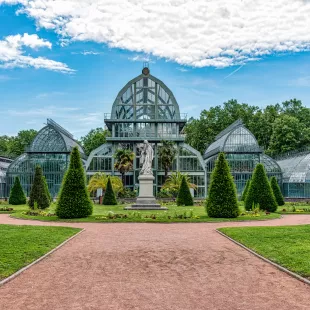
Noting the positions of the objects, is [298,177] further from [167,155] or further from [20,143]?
[20,143]

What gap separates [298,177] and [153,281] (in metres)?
46.3

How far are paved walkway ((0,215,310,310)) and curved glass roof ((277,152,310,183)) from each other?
39.9 metres

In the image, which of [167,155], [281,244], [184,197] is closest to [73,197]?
[281,244]

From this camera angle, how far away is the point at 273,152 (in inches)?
2793

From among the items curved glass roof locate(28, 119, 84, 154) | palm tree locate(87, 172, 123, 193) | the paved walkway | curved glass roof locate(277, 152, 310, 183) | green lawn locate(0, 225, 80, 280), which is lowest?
the paved walkway

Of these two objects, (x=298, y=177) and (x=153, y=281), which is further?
(x=298, y=177)

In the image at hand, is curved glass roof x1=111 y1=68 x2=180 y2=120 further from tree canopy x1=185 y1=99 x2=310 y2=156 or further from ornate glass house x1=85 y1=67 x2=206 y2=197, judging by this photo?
tree canopy x1=185 y1=99 x2=310 y2=156

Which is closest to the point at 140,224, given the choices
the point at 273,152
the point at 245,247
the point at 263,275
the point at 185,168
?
the point at 245,247

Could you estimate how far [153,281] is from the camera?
892cm

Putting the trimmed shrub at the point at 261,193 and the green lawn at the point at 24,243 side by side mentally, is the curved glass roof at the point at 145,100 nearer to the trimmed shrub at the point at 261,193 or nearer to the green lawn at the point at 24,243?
the trimmed shrub at the point at 261,193

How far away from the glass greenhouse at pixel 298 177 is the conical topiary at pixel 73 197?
34.9 m

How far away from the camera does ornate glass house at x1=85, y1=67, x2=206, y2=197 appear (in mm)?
55438

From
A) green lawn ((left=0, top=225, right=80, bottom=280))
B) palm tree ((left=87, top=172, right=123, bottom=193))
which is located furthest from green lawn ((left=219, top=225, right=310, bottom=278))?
palm tree ((left=87, top=172, right=123, bottom=193))

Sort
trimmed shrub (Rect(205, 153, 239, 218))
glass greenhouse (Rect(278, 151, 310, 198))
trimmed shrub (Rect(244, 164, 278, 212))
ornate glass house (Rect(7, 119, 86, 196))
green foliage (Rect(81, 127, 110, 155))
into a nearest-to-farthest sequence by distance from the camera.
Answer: trimmed shrub (Rect(205, 153, 239, 218)) → trimmed shrub (Rect(244, 164, 278, 212)) → glass greenhouse (Rect(278, 151, 310, 198)) → ornate glass house (Rect(7, 119, 86, 196)) → green foliage (Rect(81, 127, 110, 155))
